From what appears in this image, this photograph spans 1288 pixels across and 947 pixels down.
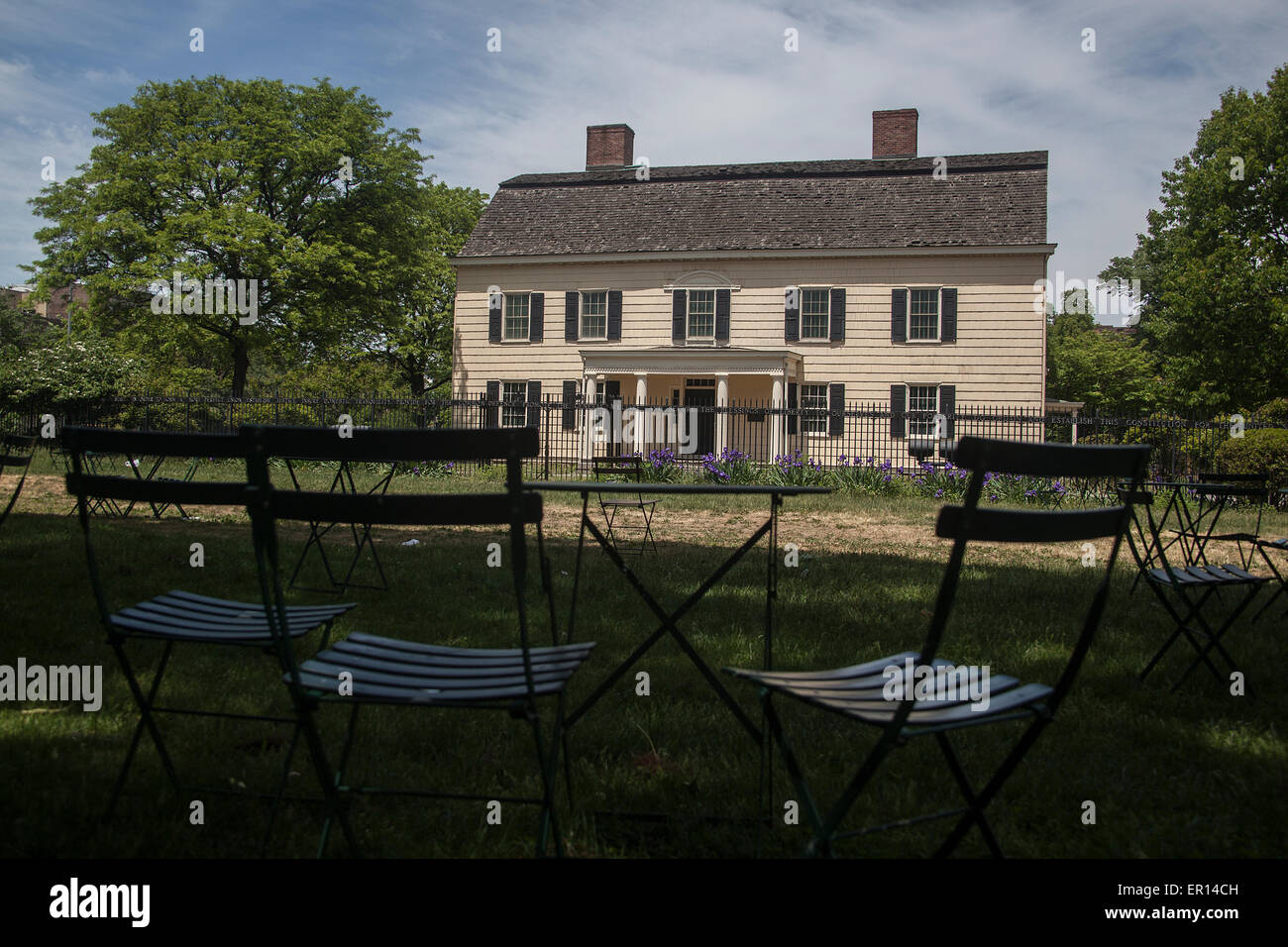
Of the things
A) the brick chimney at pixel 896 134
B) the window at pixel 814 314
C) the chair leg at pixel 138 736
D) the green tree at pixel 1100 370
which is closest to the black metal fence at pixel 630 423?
the window at pixel 814 314

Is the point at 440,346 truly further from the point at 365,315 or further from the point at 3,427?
the point at 3,427

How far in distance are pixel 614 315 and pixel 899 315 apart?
7.83 m

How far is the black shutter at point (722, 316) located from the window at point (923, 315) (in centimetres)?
491

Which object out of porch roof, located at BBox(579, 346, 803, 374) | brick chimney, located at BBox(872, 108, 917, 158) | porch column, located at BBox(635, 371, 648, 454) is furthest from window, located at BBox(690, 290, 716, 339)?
brick chimney, located at BBox(872, 108, 917, 158)

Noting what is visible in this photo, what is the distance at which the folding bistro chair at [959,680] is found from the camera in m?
2.10

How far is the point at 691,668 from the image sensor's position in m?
4.44

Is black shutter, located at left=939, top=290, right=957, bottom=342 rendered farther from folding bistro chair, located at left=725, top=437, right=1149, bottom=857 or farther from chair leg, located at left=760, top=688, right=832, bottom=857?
chair leg, located at left=760, top=688, right=832, bottom=857

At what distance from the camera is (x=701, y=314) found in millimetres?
26141

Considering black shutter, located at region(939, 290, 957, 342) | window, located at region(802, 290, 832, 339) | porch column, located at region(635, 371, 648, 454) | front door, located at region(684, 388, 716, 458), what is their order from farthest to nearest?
1. front door, located at region(684, 388, 716, 458)
2. window, located at region(802, 290, 832, 339)
3. black shutter, located at region(939, 290, 957, 342)
4. porch column, located at region(635, 371, 648, 454)

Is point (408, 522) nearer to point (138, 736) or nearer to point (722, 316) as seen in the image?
point (138, 736)

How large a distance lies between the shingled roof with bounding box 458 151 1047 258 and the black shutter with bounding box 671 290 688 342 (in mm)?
1286

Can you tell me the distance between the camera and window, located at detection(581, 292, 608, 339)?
26750mm

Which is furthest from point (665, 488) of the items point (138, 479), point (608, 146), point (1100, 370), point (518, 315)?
point (1100, 370)

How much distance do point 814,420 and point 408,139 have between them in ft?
61.5
